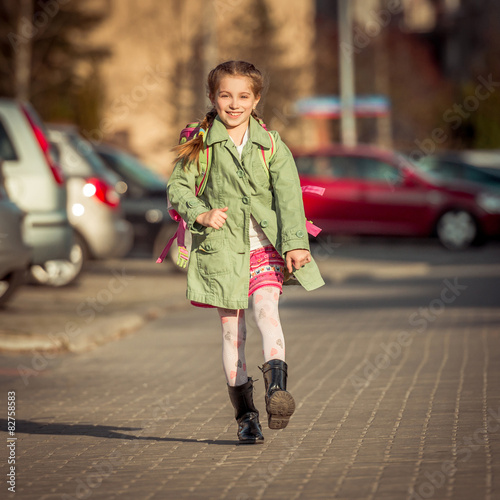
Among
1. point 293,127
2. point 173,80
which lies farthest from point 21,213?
point 293,127

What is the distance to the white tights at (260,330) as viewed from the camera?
5293 mm

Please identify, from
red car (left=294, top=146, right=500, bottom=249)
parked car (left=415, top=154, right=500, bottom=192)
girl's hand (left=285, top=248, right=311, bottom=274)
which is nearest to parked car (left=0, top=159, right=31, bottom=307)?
girl's hand (left=285, top=248, right=311, bottom=274)

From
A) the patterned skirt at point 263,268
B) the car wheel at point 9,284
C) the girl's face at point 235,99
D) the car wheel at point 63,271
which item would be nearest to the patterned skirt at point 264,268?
the patterned skirt at point 263,268

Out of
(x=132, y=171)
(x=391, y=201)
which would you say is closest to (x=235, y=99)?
(x=132, y=171)

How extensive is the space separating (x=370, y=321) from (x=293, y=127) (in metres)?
25.8

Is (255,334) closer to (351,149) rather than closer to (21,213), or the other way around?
(21,213)

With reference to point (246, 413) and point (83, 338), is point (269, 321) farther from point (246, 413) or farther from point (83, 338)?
point (83, 338)

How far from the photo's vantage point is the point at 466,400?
21.8 ft

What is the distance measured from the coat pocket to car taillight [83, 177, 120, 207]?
8.79 m

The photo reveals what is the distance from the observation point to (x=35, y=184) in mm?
11320

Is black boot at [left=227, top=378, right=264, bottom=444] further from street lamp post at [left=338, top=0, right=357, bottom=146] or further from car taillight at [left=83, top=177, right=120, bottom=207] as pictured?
street lamp post at [left=338, top=0, right=357, bottom=146]

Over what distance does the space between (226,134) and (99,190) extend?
8789mm

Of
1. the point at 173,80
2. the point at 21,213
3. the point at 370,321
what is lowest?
the point at 370,321

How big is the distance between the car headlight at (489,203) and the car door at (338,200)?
2174 millimetres
